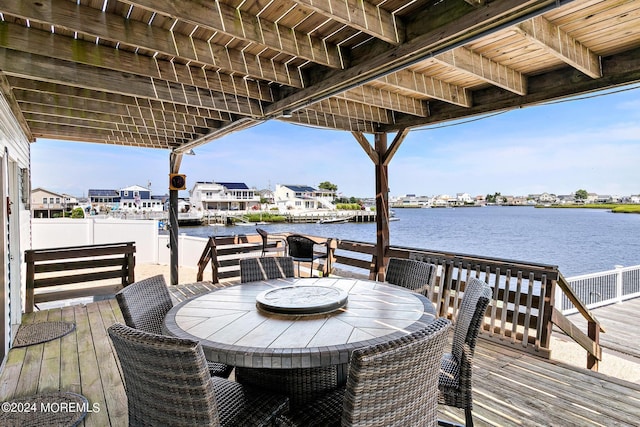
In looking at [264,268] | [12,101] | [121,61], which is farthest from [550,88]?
[12,101]

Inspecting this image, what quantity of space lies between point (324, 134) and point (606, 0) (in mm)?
27998

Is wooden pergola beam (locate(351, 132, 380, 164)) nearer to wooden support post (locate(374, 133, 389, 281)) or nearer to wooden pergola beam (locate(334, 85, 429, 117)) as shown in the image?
wooden support post (locate(374, 133, 389, 281))

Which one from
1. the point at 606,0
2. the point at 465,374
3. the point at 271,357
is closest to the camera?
the point at 271,357

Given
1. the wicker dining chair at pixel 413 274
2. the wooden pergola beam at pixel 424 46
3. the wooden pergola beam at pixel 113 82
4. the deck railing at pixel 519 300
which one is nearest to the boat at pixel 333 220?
the deck railing at pixel 519 300

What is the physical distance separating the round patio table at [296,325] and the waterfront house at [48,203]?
1764 centimetres

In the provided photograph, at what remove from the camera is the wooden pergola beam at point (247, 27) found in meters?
2.01

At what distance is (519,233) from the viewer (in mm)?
24422

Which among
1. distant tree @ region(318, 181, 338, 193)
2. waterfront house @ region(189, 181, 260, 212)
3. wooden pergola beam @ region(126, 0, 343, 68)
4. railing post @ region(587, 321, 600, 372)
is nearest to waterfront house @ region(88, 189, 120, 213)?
waterfront house @ region(189, 181, 260, 212)

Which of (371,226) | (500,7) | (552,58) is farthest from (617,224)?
(500,7)

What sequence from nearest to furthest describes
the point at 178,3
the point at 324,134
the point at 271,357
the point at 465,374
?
1. the point at 271,357
2. the point at 465,374
3. the point at 178,3
4. the point at 324,134

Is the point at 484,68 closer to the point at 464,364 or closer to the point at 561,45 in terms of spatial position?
the point at 561,45

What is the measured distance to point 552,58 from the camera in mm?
3078

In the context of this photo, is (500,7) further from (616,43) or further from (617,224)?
(617,224)

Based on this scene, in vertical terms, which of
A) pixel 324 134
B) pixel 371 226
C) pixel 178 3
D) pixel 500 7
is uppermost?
pixel 324 134
